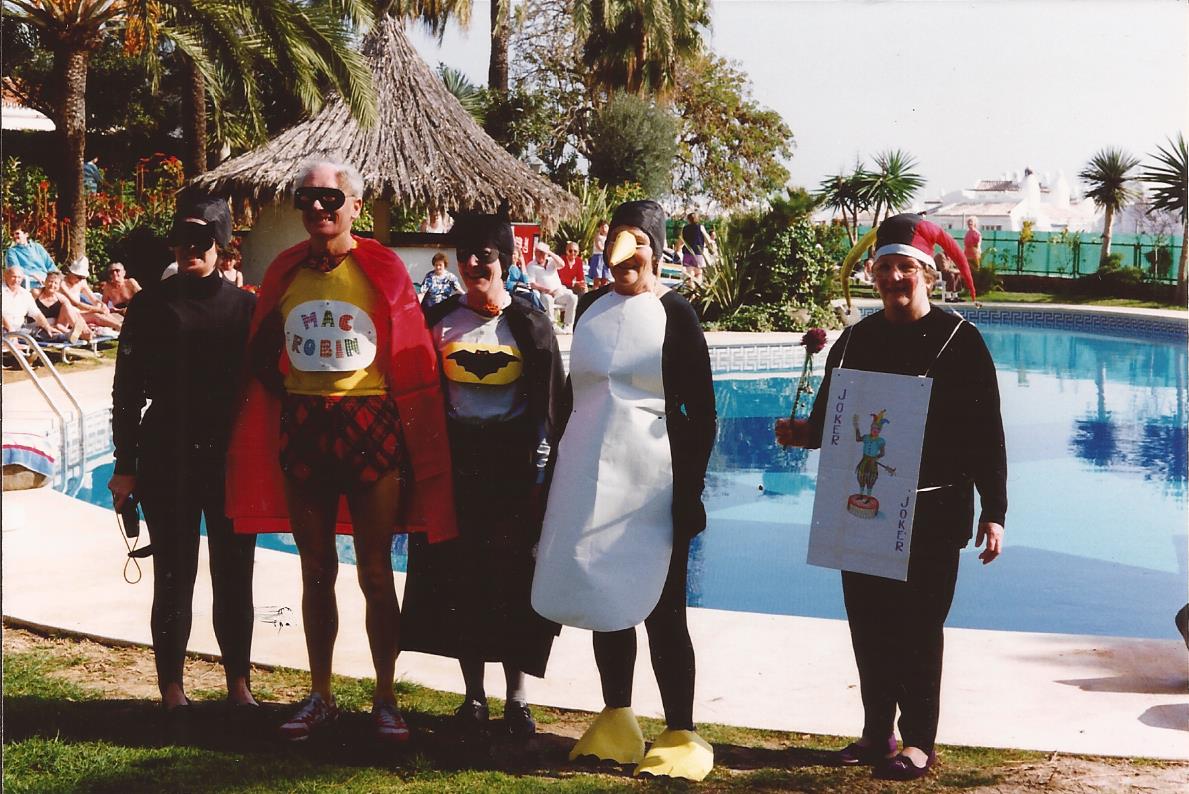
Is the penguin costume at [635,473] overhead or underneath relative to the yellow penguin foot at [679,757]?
overhead

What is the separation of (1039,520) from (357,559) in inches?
259

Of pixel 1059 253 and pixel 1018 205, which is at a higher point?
pixel 1018 205

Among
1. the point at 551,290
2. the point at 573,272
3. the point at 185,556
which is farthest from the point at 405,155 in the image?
the point at 185,556

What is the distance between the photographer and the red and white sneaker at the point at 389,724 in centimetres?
382

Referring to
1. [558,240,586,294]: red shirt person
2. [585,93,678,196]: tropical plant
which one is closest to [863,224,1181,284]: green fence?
[585,93,678,196]: tropical plant

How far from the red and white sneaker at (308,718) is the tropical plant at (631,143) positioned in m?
31.4

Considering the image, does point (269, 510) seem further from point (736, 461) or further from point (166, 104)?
point (166, 104)

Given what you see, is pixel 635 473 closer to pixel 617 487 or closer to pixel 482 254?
pixel 617 487

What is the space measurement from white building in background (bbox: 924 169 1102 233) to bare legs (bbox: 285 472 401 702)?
43.6 meters

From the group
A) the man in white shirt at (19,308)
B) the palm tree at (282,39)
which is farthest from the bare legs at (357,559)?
the palm tree at (282,39)

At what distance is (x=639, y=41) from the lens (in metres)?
28.5

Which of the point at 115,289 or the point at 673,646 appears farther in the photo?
the point at 115,289

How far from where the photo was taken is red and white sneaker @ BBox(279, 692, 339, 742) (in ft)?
12.6

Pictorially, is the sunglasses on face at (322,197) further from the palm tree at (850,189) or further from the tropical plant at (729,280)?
the palm tree at (850,189)
